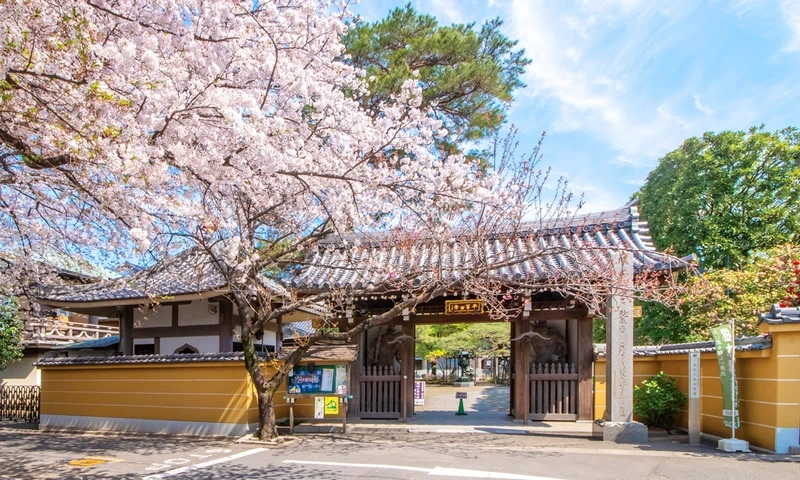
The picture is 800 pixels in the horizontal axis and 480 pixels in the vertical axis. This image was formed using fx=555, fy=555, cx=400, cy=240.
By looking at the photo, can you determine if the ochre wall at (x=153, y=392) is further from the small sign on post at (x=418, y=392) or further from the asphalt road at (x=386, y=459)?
the small sign on post at (x=418, y=392)

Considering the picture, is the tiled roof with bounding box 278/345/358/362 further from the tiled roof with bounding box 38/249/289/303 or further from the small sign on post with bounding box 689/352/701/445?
the small sign on post with bounding box 689/352/701/445

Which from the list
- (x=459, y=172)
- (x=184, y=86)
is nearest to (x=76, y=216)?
(x=184, y=86)

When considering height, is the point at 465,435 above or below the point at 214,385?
below

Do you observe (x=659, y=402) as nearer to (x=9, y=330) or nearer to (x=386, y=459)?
(x=386, y=459)

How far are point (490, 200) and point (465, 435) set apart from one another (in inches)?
214

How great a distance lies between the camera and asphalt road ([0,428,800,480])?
7.71m

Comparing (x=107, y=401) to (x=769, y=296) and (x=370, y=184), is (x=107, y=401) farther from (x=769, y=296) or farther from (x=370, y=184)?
(x=769, y=296)

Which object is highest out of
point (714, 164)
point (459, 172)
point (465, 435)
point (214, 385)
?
point (714, 164)

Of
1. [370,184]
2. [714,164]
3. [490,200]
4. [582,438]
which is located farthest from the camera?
[714,164]

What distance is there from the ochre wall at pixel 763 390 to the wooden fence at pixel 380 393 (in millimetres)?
6459

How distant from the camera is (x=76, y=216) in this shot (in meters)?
7.86

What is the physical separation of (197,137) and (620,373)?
27.9 feet

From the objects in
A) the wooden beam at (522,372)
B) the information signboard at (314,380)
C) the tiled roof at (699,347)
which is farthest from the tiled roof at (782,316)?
the information signboard at (314,380)

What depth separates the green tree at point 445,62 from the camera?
1543cm
